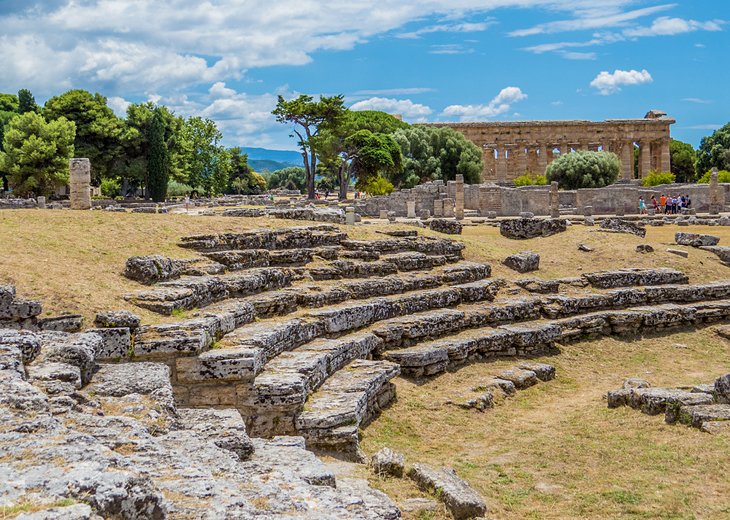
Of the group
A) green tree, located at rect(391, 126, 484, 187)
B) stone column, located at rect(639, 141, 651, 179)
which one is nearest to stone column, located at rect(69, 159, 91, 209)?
green tree, located at rect(391, 126, 484, 187)

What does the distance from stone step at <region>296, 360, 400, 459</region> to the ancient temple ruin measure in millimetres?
76057

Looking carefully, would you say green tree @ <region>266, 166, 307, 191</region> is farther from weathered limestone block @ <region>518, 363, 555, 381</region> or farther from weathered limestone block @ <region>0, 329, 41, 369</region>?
weathered limestone block @ <region>0, 329, 41, 369</region>

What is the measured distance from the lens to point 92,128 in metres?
55.6

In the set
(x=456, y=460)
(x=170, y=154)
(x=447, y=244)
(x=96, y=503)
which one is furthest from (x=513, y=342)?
(x=170, y=154)

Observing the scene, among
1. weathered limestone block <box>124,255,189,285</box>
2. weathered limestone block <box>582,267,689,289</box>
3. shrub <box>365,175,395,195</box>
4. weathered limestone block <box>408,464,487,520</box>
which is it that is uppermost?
shrub <box>365,175,395,195</box>

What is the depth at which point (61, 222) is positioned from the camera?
15.3 m

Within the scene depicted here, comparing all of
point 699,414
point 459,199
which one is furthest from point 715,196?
point 699,414

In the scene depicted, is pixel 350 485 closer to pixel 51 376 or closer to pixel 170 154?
pixel 51 376

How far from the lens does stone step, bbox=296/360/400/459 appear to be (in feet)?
32.1

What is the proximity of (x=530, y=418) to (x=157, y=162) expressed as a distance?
4928 cm

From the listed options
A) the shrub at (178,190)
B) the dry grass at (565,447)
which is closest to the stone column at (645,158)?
the shrub at (178,190)

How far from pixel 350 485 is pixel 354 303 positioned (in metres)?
7.26

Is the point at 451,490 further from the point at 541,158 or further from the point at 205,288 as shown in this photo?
the point at 541,158

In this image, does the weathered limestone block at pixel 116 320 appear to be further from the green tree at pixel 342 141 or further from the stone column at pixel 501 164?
the stone column at pixel 501 164
